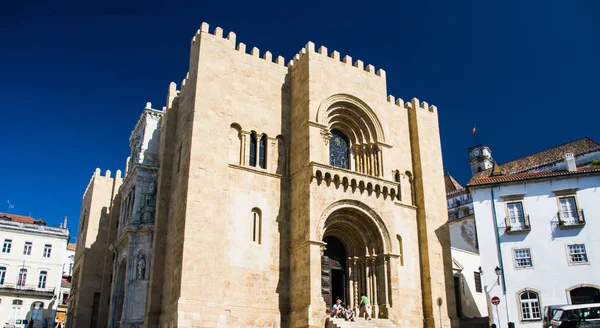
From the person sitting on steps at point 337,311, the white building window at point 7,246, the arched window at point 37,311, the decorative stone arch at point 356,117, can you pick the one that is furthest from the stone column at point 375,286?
the white building window at point 7,246

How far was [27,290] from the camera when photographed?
48.1 meters

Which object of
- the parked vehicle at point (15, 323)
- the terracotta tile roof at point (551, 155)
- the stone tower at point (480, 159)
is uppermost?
the stone tower at point (480, 159)

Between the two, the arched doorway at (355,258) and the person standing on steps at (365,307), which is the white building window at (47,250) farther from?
the person standing on steps at (365,307)

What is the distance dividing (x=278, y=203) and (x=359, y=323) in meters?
6.55

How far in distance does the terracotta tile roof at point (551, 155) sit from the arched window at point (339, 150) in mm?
29634

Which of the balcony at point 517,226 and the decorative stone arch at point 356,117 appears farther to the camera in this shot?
the balcony at point 517,226

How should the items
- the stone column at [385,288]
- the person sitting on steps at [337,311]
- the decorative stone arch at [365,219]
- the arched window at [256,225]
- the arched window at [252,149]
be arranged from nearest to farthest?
the person sitting on steps at [337,311] < the arched window at [256,225] < the stone column at [385,288] < the decorative stone arch at [365,219] < the arched window at [252,149]

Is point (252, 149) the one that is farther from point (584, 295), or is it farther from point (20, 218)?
point (20, 218)

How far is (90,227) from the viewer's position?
3659cm

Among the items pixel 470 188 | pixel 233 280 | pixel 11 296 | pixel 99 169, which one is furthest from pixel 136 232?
pixel 11 296

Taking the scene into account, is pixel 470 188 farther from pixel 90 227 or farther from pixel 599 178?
pixel 90 227

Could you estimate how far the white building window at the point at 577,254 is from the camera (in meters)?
28.1

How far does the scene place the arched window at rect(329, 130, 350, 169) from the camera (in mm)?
28125

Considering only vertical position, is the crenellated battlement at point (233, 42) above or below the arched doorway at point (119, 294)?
above
